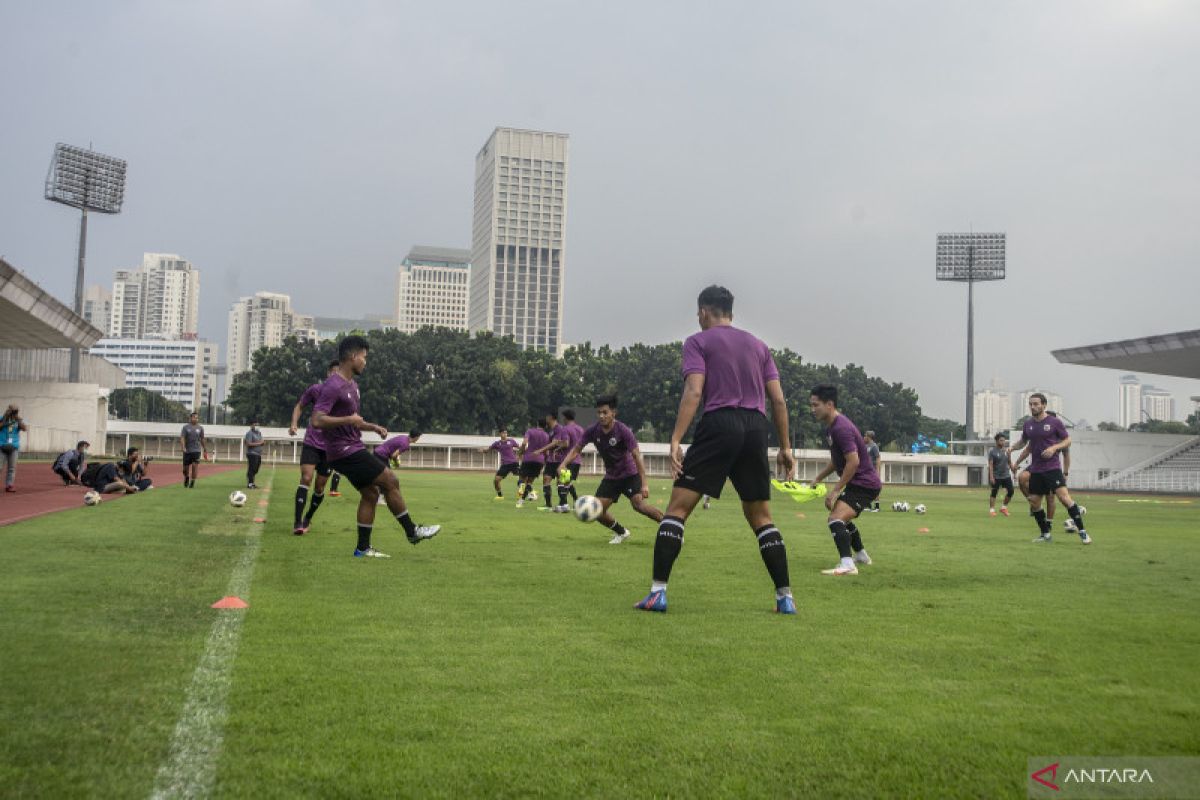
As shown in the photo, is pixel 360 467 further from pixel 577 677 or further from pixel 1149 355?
pixel 1149 355

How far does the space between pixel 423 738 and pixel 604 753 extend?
25.8 inches

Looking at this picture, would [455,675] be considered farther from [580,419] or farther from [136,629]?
[580,419]

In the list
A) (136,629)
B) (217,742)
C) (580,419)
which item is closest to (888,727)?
(217,742)

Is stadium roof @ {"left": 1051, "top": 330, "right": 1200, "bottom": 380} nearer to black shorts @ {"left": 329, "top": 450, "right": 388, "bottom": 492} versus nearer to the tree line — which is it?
A: the tree line

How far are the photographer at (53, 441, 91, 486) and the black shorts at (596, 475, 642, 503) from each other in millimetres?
15141

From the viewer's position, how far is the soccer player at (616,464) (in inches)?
460

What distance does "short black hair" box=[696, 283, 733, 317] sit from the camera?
21.8 ft

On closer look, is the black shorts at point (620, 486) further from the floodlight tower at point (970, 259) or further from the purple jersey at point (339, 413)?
the floodlight tower at point (970, 259)

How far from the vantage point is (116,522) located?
477 inches

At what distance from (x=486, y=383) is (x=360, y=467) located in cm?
6387

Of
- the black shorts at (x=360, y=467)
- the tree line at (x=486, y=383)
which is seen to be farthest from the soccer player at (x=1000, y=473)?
the tree line at (x=486, y=383)

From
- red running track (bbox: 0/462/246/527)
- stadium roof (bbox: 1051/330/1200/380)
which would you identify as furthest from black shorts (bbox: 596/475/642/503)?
stadium roof (bbox: 1051/330/1200/380)

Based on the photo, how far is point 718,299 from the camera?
6652mm

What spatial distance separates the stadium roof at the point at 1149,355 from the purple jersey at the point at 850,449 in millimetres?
43775
